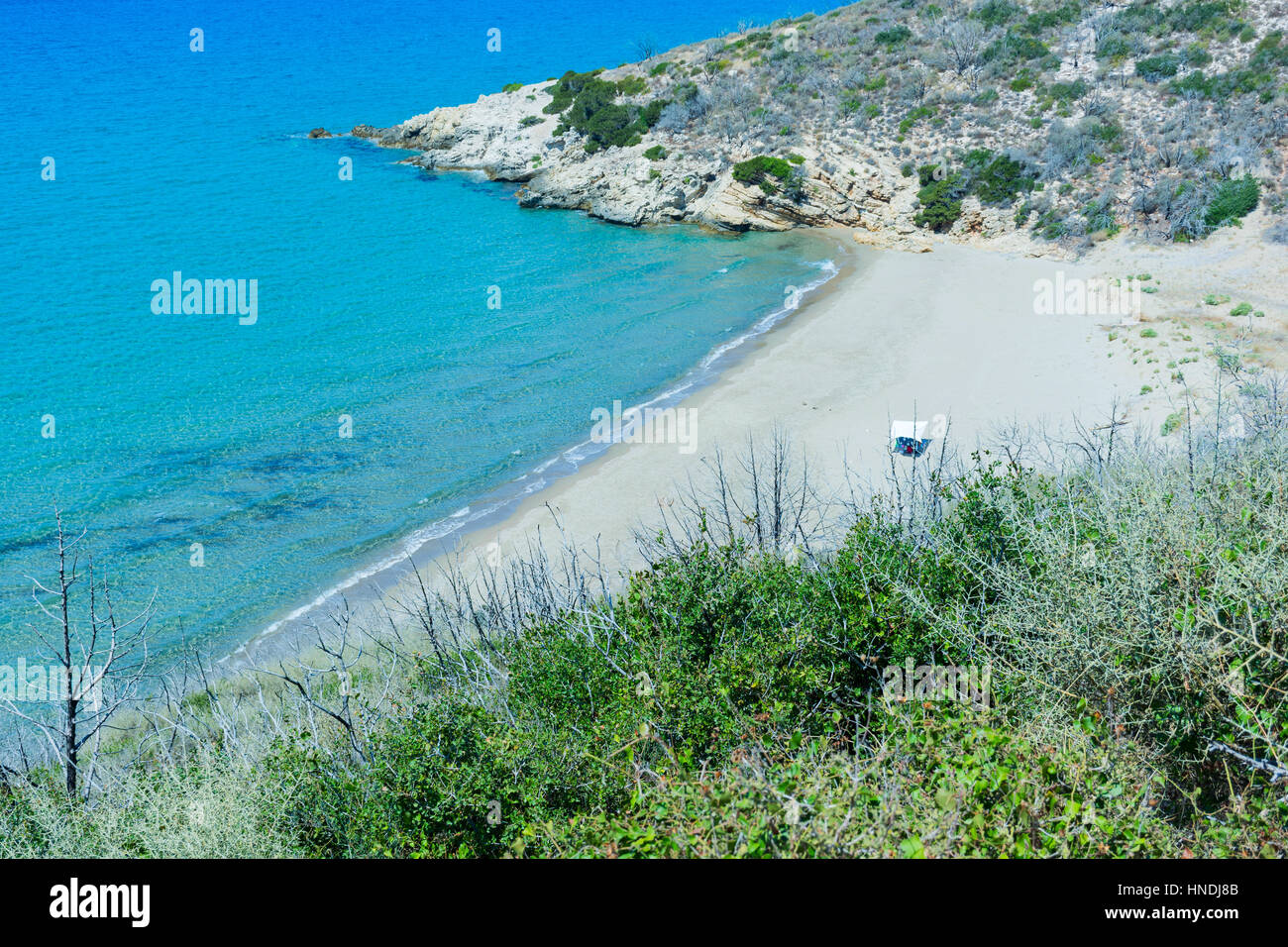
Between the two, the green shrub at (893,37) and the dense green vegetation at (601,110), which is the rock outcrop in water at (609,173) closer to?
the dense green vegetation at (601,110)

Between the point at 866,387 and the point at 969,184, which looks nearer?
the point at 866,387

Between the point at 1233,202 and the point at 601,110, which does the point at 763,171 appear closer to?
the point at 601,110

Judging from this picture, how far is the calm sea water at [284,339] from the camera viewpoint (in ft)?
73.0

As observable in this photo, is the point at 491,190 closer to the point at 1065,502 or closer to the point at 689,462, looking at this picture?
the point at 689,462

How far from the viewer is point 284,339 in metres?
35.0

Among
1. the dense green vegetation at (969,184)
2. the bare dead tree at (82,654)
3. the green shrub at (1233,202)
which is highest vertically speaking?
the dense green vegetation at (969,184)

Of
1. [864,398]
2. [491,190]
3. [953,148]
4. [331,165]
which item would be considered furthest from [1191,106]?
[331,165]

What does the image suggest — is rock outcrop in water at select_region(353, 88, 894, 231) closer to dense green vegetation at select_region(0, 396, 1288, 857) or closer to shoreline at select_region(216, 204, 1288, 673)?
shoreline at select_region(216, 204, 1288, 673)

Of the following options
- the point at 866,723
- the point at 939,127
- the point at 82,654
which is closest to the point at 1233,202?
the point at 939,127

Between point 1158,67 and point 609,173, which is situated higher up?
point 1158,67

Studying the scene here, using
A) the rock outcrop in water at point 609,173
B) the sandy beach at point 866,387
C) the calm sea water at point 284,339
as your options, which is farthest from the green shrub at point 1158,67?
the calm sea water at point 284,339

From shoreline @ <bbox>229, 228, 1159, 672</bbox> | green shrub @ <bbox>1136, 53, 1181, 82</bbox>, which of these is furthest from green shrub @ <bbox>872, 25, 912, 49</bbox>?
shoreline @ <bbox>229, 228, 1159, 672</bbox>

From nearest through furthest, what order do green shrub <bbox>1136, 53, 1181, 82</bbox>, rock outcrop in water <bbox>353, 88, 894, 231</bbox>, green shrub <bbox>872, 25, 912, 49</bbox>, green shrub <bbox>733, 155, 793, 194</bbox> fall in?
green shrub <bbox>1136, 53, 1181, 82</bbox> → green shrub <bbox>733, 155, 793, 194</bbox> → rock outcrop in water <bbox>353, 88, 894, 231</bbox> → green shrub <bbox>872, 25, 912, 49</bbox>

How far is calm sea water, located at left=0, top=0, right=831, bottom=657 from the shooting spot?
73.0ft
